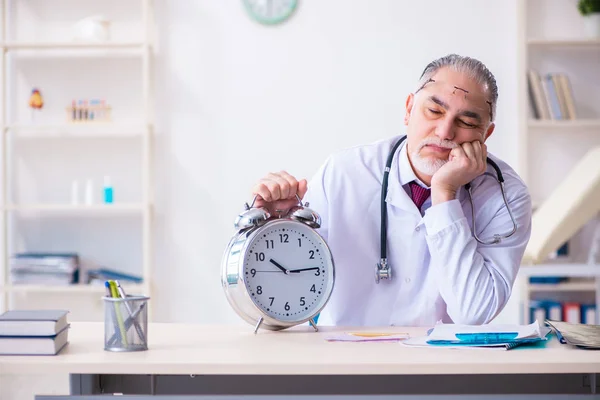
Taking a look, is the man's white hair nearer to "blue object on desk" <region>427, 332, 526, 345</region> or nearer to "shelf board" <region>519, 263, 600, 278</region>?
"blue object on desk" <region>427, 332, 526, 345</region>

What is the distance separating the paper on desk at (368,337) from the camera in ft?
5.13

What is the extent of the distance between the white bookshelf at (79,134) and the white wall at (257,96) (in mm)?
126

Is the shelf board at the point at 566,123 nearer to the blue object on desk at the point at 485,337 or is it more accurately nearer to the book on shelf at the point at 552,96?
the book on shelf at the point at 552,96

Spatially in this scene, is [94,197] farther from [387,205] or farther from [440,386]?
[440,386]

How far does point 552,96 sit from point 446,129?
2.66 m

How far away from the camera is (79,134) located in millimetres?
4477

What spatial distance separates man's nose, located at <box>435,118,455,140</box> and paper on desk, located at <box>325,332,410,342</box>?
0.58 m

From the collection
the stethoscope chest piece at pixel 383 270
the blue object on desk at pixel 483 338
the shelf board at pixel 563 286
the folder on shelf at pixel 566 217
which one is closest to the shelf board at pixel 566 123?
the folder on shelf at pixel 566 217

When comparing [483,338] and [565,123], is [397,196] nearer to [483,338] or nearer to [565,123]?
[483,338]

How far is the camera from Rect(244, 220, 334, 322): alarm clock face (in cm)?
167

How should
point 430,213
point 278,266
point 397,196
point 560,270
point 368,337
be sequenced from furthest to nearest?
point 560,270 < point 397,196 < point 430,213 < point 278,266 < point 368,337

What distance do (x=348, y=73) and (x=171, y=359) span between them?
340 centimetres

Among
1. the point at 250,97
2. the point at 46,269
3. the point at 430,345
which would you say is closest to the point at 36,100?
the point at 46,269

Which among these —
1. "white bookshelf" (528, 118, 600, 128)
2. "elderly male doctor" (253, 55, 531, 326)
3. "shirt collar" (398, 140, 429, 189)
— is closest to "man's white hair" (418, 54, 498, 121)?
"elderly male doctor" (253, 55, 531, 326)
